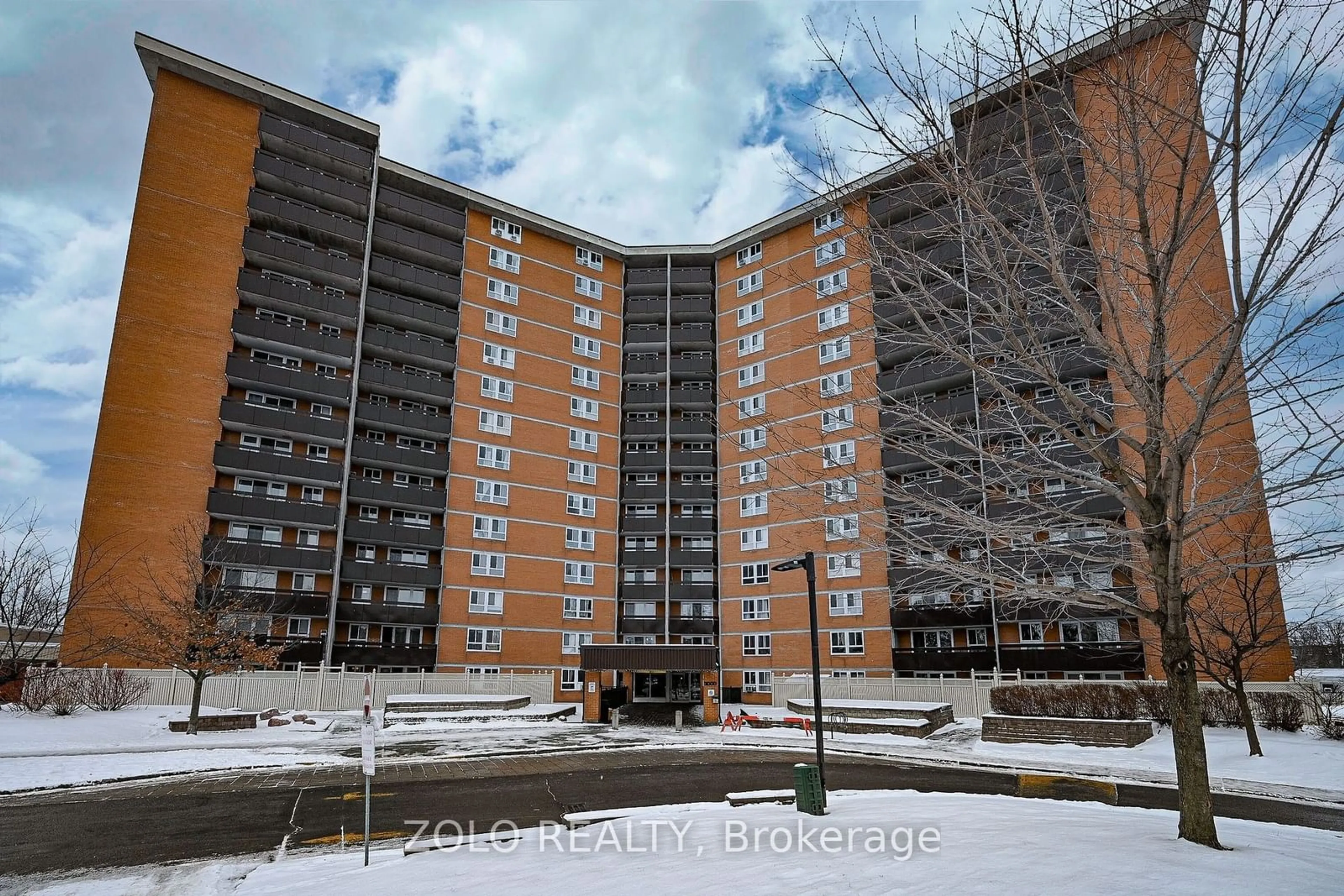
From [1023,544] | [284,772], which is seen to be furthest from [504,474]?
[1023,544]

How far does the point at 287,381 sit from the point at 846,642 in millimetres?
36015

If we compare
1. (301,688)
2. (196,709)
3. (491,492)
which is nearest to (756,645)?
(491,492)

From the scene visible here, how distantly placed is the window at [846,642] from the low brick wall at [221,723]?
30.8 metres

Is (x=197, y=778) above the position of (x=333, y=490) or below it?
below

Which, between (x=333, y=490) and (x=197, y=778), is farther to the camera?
(x=333, y=490)

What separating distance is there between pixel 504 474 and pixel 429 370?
864 cm

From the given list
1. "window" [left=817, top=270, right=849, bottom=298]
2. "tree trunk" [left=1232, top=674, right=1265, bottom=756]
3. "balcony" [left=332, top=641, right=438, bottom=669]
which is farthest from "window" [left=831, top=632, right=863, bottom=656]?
"tree trunk" [left=1232, top=674, right=1265, bottom=756]

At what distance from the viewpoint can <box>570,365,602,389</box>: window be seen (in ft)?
183

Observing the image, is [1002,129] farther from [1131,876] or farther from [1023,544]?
[1131,876]

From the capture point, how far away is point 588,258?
195 feet

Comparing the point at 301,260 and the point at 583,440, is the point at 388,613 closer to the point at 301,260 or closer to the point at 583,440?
the point at 583,440

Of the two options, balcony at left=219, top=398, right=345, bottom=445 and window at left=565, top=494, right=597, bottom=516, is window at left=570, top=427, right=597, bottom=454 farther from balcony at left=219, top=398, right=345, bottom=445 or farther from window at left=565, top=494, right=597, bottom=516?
balcony at left=219, top=398, right=345, bottom=445

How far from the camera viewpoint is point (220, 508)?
4016cm

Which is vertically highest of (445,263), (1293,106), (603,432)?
(445,263)
